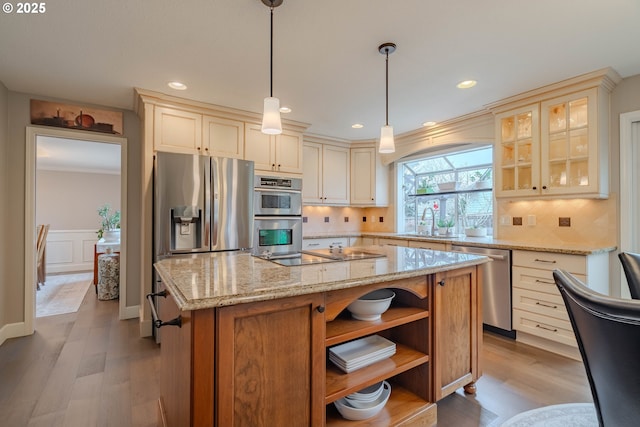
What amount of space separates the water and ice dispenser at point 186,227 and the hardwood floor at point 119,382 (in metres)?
0.96

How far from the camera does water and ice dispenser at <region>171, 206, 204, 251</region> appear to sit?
285 centimetres

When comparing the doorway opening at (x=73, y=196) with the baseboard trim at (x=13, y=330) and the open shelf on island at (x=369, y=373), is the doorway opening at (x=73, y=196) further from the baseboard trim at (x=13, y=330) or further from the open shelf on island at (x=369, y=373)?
the open shelf on island at (x=369, y=373)

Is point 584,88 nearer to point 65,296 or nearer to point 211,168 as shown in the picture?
point 211,168

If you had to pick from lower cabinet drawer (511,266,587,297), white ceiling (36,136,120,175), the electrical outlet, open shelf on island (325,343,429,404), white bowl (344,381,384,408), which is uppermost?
white ceiling (36,136,120,175)

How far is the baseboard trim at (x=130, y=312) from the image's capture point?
3.46 m

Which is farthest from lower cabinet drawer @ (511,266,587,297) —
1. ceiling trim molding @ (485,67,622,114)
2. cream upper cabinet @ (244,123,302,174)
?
cream upper cabinet @ (244,123,302,174)

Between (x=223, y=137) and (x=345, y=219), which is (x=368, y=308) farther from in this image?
(x=345, y=219)

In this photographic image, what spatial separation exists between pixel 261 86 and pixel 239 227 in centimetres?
141

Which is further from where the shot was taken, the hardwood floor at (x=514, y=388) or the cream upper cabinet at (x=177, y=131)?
the cream upper cabinet at (x=177, y=131)

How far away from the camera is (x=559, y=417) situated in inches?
68.4

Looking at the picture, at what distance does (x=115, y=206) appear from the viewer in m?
7.18

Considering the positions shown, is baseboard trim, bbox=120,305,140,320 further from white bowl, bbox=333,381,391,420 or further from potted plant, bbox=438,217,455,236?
potted plant, bbox=438,217,455,236

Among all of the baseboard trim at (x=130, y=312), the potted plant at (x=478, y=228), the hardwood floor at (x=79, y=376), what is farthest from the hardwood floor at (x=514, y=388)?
the baseboard trim at (x=130, y=312)

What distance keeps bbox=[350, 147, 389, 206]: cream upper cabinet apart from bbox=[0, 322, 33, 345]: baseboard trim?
4.15 metres
